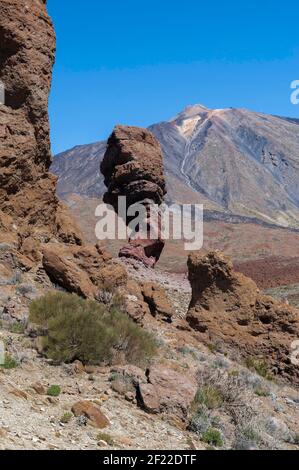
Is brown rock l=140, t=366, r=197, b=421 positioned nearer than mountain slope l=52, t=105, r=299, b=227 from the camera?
Yes

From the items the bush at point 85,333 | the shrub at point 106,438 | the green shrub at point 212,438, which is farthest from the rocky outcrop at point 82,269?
the shrub at point 106,438

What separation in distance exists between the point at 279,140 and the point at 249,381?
17222 centimetres

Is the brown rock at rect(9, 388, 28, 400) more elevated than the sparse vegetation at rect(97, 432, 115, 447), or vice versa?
the brown rock at rect(9, 388, 28, 400)

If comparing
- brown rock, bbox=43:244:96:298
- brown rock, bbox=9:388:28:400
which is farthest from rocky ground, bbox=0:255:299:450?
brown rock, bbox=43:244:96:298

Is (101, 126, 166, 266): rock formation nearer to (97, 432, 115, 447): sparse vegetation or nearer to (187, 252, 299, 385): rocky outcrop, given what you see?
(187, 252, 299, 385): rocky outcrop

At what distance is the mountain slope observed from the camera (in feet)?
429

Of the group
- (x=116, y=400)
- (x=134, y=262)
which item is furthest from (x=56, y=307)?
(x=134, y=262)

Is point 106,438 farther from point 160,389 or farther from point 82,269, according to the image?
point 82,269

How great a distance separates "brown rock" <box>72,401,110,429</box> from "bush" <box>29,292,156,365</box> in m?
1.37

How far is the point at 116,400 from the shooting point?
6.71 metres

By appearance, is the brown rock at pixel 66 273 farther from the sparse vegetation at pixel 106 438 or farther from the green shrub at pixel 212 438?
the sparse vegetation at pixel 106 438

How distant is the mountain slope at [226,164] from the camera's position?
13088 cm

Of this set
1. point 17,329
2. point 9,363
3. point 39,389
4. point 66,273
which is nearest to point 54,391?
point 39,389

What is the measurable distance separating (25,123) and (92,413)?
8.02 meters
